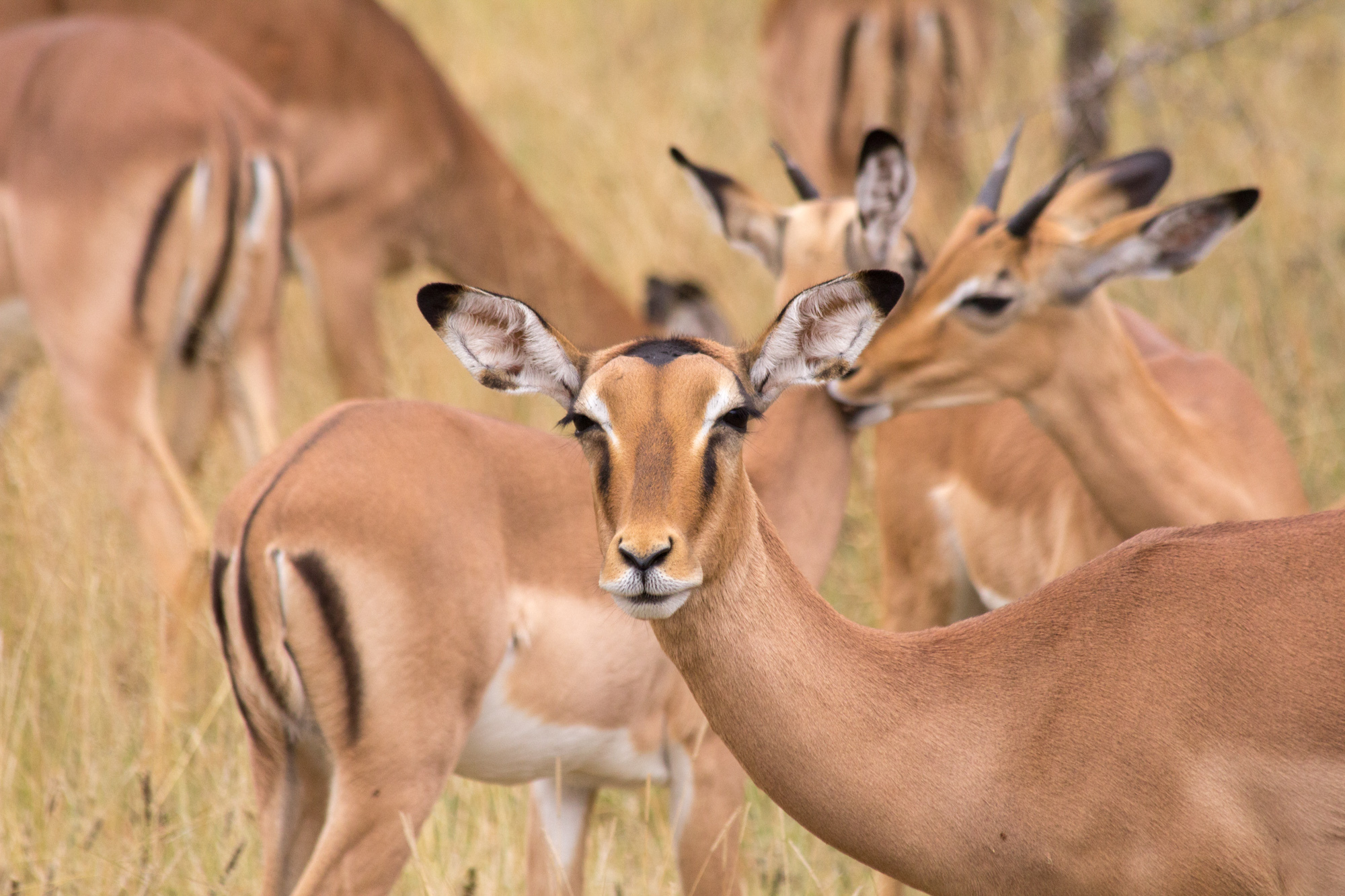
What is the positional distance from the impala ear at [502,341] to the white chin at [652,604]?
54cm

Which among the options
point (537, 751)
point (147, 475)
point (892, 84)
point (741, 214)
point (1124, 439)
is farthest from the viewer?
point (892, 84)

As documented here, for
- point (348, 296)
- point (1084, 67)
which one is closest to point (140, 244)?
point (348, 296)

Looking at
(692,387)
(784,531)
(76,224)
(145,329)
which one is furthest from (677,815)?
(76,224)

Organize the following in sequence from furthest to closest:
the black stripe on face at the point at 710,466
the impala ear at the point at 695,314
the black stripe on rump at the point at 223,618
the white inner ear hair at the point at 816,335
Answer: the impala ear at the point at 695,314 < the black stripe on rump at the point at 223,618 < the white inner ear hair at the point at 816,335 < the black stripe on face at the point at 710,466

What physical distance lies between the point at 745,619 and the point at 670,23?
8.06m

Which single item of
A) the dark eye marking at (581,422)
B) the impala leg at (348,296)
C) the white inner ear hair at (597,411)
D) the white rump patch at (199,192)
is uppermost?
the white inner ear hair at (597,411)

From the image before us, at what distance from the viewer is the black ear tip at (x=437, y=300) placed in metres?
2.78

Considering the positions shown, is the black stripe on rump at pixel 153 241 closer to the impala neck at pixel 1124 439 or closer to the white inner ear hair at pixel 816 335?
the impala neck at pixel 1124 439

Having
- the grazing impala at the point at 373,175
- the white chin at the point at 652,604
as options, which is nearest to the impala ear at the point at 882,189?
the white chin at the point at 652,604

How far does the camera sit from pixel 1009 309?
158 inches

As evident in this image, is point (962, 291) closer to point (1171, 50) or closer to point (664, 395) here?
point (664, 395)

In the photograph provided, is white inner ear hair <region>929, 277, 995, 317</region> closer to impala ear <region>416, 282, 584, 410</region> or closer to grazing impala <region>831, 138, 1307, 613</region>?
grazing impala <region>831, 138, 1307, 613</region>

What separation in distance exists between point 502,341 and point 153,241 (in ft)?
8.24

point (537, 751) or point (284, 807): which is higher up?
point (537, 751)
